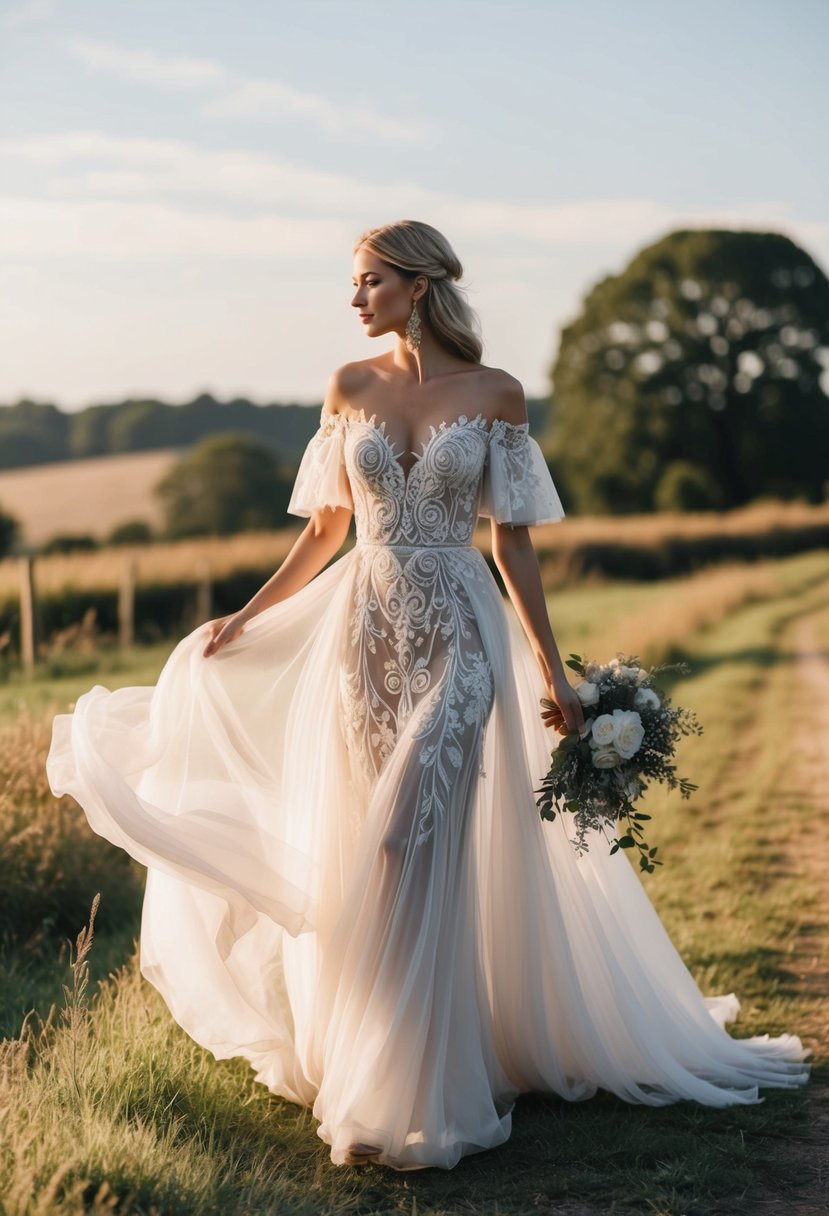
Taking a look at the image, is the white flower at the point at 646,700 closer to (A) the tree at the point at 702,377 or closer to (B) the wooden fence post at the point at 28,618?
(B) the wooden fence post at the point at 28,618

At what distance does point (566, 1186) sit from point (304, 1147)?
804mm

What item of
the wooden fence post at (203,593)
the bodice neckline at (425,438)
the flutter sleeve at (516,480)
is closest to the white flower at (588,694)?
the flutter sleeve at (516,480)

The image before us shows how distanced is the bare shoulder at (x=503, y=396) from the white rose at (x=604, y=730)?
1.01 metres

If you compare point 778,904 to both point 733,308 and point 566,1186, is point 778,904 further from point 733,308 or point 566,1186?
point 733,308

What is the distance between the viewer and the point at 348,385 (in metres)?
4.41

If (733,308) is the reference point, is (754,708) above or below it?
below

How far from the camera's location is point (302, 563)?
4613 mm

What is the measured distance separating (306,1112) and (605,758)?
1.52 metres

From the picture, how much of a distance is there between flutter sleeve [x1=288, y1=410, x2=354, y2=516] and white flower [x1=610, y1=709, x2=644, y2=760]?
1199mm

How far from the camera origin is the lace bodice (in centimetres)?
418

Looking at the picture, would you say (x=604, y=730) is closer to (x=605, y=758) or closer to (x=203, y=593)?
(x=605, y=758)

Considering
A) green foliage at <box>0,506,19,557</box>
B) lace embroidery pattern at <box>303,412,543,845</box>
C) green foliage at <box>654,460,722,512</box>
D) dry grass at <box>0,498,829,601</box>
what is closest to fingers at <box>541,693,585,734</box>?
lace embroidery pattern at <box>303,412,543,845</box>

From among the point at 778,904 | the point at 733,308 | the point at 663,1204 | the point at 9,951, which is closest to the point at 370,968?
the point at 663,1204

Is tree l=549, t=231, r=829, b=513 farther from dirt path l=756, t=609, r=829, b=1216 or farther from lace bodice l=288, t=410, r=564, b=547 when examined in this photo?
lace bodice l=288, t=410, r=564, b=547
